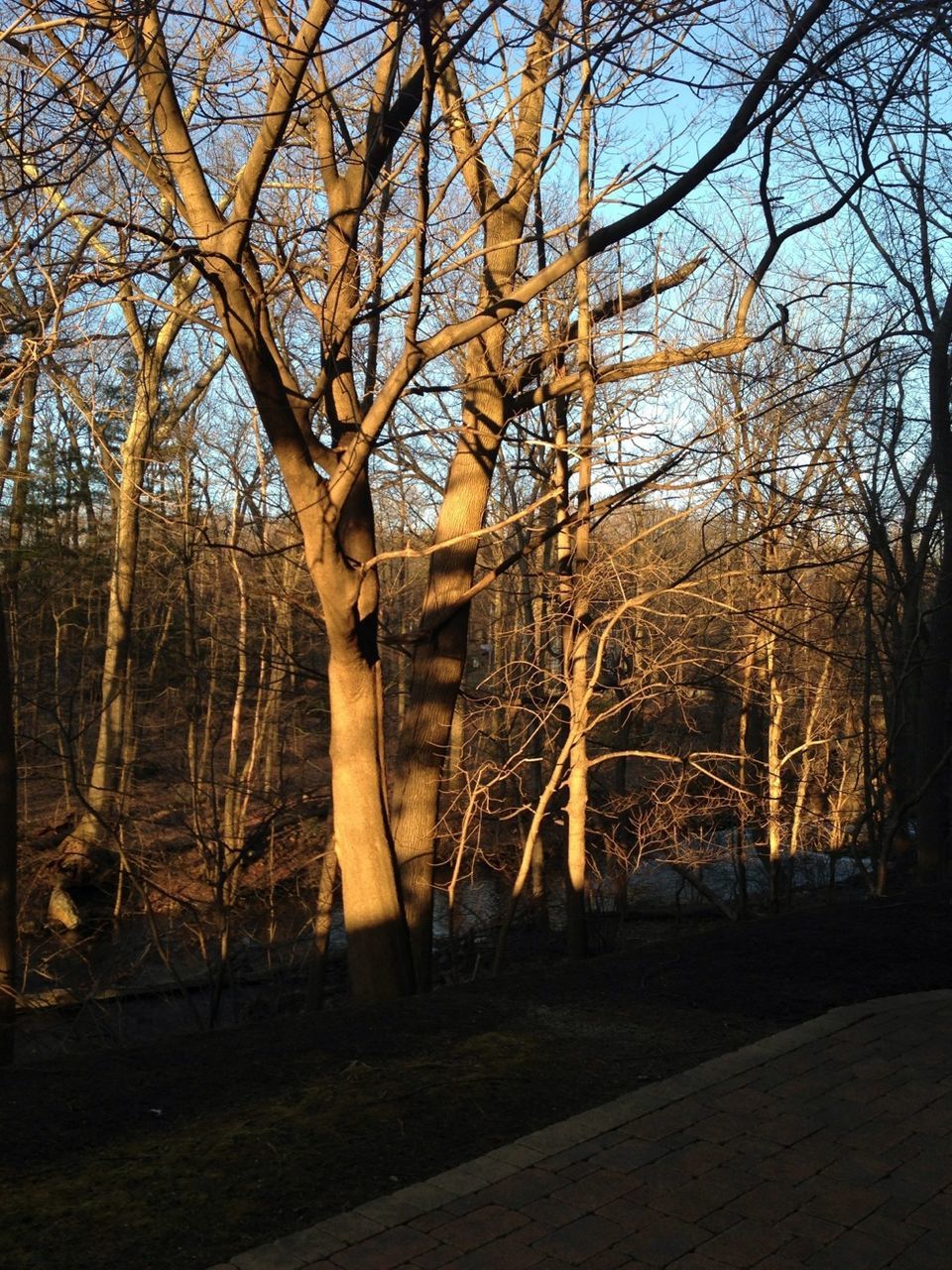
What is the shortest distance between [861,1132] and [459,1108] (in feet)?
4.92

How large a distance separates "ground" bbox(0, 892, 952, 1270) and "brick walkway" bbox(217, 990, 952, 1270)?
19cm

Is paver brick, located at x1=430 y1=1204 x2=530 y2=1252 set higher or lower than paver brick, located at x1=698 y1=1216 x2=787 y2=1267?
higher

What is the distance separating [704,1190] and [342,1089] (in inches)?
61.6

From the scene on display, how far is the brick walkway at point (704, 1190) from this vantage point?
322 cm

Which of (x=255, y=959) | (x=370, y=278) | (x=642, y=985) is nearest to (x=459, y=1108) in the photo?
(x=642, y=985)

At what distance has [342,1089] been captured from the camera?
4555 millimetres

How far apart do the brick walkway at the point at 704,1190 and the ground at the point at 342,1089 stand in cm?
19

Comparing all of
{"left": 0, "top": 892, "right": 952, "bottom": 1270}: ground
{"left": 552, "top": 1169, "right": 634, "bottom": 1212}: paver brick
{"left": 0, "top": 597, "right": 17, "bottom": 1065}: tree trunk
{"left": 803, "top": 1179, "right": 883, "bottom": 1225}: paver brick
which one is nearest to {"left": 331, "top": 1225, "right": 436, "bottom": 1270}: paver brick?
{"left": 0, "top": 892, "right": 952, "bottom": 1270}: ground

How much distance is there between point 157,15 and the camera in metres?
6.58

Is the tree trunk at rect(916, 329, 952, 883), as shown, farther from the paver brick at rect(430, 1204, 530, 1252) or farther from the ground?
the paver brick at rect(430, 1204, 530, 1252)

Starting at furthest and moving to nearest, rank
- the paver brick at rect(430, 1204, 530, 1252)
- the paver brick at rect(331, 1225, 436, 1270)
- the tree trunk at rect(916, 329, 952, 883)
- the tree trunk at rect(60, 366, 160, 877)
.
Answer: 1. the tree trunk at rect(60, 366, 160, 877)
2. the tree trunk at rect(916, 329, 952, 883)
3. the paver brick at rect(430, 1204, 530, 1252)
4. the paver brick at rect(331, 1225, 436, 1270)

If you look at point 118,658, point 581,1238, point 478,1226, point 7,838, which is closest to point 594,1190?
point 581,1238

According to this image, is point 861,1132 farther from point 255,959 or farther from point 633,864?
point 255,959

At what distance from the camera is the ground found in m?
3.48
